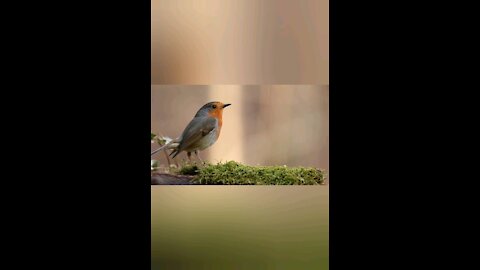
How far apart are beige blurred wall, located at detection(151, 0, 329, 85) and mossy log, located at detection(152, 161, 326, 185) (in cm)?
66

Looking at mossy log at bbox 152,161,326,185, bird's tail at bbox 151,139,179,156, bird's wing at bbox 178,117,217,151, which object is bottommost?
mossy log at bbox 152,161,326,185

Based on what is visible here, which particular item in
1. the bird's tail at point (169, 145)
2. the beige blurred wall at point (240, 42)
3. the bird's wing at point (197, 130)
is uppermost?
the beige blurred wall at point (240, 42)

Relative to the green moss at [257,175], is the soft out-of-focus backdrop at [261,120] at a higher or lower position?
higher

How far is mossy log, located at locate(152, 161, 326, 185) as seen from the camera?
443 centimetres

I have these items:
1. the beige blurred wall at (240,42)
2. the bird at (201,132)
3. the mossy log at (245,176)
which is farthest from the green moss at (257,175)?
the beige blurred wall at (240,42)

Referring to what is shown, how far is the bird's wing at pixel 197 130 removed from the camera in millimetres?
4480

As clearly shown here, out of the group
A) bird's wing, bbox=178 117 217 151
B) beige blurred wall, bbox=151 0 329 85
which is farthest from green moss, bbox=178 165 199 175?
beige blurred wall, bbox=151 0 329 85

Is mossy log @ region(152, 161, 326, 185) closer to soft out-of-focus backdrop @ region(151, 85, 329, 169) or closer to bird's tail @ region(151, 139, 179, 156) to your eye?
soft out-of-focus backdrop @ region(151, 85, 329, 169)

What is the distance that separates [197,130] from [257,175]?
22.7 inches

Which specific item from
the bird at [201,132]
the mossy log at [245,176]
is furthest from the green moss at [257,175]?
the bird at [201,132]

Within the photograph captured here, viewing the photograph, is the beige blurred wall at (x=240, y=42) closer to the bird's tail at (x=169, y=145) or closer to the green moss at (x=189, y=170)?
the bird's tail at (x=169, y=145)

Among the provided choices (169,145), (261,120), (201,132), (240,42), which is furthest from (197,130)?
(240,42)

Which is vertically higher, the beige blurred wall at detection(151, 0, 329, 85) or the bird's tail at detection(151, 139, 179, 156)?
the beige blurred wall at detection(151, 0, 329, 85)

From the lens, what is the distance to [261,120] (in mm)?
4477
